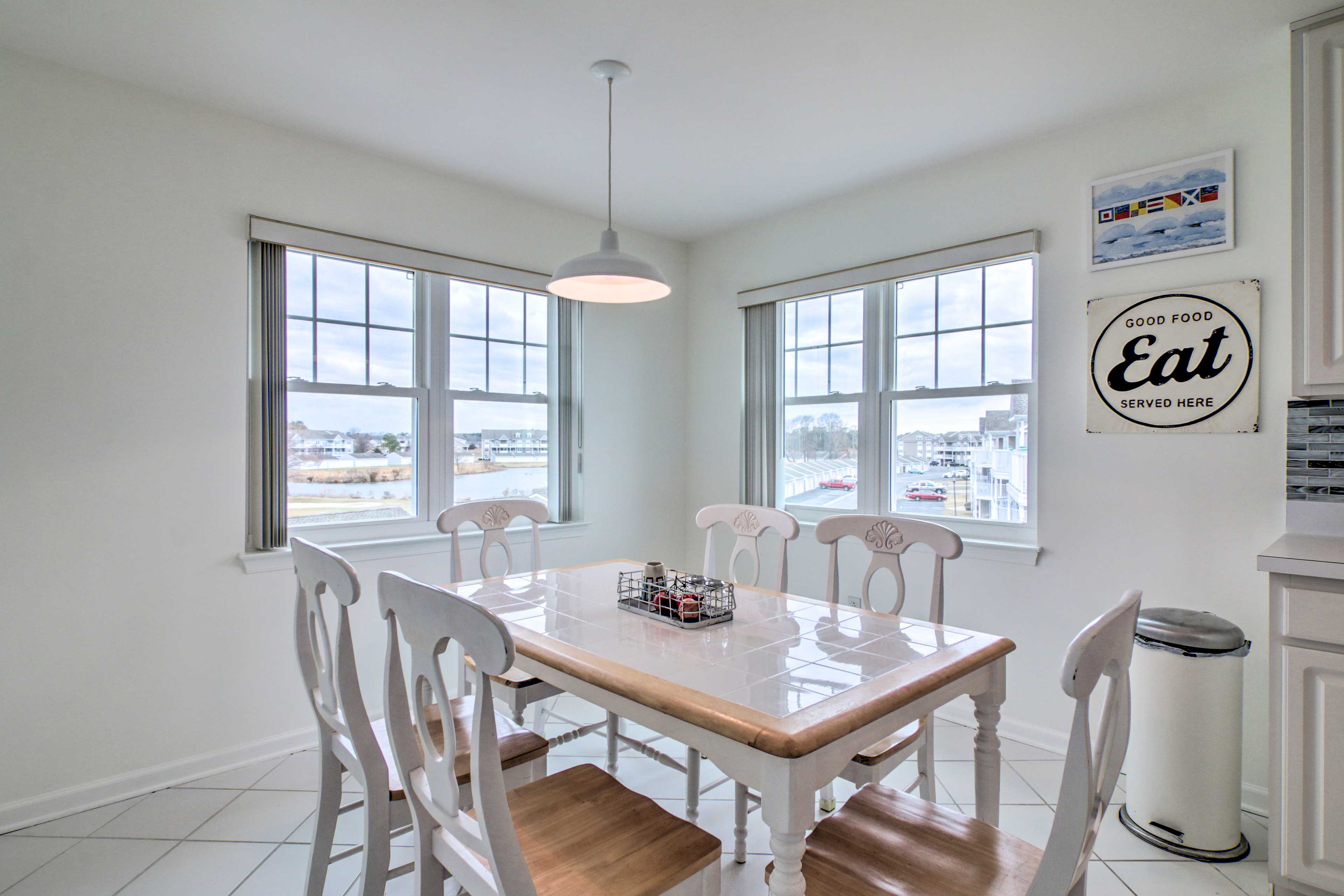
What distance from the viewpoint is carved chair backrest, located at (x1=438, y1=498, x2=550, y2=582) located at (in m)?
2.63

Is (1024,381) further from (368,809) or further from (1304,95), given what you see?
(368,809)

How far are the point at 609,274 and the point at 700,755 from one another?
1541 millimetres

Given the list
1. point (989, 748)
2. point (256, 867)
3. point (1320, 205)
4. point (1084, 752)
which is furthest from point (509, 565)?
point (1320, 205)

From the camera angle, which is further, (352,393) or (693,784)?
(352,393)

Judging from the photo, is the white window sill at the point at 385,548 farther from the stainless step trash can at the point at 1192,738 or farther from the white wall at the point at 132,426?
the stainless step trash can at the point at 1192,738

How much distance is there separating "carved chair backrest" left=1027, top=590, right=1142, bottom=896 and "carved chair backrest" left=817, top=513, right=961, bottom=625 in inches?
34.1

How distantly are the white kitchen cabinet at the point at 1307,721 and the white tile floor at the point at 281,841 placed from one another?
0.73 ft

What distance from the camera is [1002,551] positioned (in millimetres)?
2973

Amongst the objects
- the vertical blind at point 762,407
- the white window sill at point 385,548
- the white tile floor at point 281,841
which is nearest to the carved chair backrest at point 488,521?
the white window sill at point 385,548

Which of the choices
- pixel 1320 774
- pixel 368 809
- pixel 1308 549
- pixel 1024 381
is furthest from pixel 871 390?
pixel 368 809

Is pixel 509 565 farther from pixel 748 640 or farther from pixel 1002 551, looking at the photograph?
pixel 1002 551

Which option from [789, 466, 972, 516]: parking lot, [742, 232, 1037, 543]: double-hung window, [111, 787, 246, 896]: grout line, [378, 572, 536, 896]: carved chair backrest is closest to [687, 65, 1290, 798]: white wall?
[742, 232, 1037, 543]: double-hung window

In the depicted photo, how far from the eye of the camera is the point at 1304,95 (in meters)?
2.03

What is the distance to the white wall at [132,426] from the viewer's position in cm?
228
